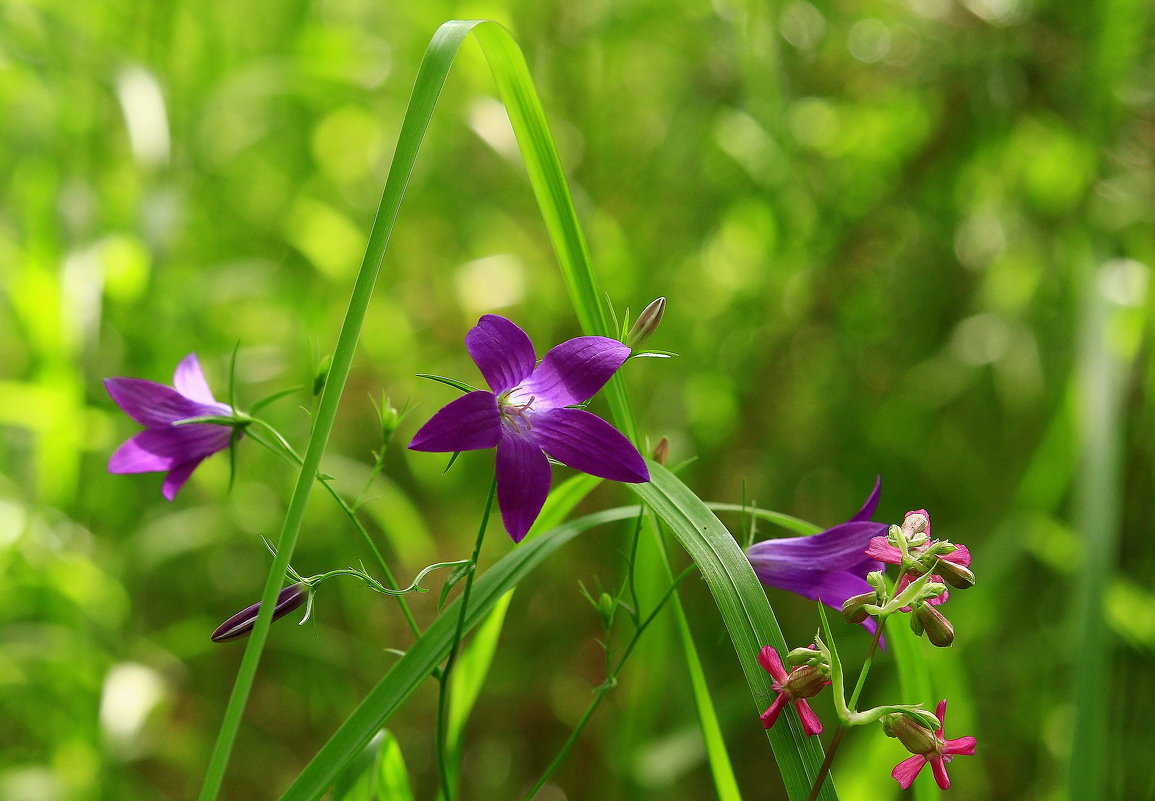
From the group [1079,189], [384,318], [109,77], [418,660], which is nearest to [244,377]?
[384,318]

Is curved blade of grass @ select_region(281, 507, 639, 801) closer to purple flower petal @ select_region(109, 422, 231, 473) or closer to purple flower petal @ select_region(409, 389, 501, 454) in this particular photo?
purple flower petal @ select_region(409, 389, 501, 454)

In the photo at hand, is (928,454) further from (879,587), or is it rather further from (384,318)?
(879,587)

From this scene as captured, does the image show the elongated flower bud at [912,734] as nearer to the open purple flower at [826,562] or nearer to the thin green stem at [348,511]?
the open purple flower at [826,562]

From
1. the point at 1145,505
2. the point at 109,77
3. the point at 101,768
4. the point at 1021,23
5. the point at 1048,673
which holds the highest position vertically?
the point at 109,77

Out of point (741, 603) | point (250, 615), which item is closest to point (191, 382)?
point (250, 615)

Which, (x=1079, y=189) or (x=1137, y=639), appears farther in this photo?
(x=1079, y=189)

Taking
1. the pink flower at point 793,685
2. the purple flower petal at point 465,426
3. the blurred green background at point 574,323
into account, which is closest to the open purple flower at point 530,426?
the purple flower petal at point 465,426
